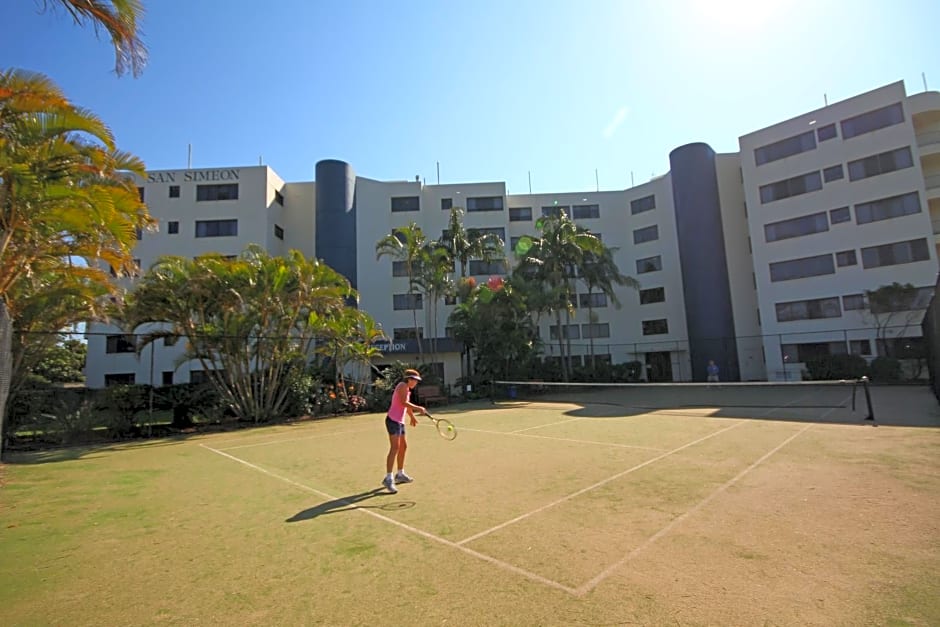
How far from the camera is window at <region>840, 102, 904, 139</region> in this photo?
2938 centimetres

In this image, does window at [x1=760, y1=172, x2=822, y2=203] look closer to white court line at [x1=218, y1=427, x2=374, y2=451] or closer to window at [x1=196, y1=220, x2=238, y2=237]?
white court line at [x1=218, y1=427, x2=374, y2=451]

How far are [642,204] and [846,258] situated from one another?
17.2 metres

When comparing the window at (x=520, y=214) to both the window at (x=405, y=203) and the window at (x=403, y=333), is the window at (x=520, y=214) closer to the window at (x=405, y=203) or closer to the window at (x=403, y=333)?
the window at (x=405, y=203)

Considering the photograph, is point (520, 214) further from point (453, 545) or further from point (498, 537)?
point (453, 545)

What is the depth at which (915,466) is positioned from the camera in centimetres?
733

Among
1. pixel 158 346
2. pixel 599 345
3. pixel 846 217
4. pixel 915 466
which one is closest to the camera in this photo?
pixel 915 466

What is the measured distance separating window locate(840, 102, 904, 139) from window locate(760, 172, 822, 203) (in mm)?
3096

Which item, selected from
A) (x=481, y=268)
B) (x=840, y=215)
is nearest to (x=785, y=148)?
(x=840, y=215)

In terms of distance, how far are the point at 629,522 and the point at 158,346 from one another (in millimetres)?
38656

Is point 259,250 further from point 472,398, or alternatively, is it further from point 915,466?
point 915,466

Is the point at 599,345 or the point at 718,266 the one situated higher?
the point at 718,266

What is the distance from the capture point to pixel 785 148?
33.8m

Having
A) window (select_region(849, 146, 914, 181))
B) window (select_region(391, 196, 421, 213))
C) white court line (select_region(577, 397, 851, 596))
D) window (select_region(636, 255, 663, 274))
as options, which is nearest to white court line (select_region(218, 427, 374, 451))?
white court line (select_region(577, 397, 851, 596))

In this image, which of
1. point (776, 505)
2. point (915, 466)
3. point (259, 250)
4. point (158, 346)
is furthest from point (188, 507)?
point (158, 346)
